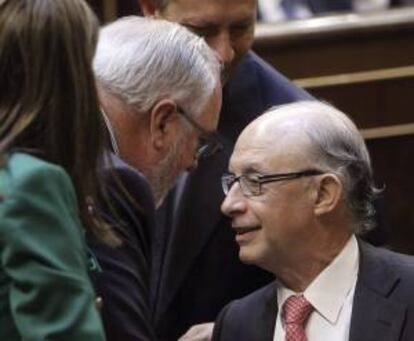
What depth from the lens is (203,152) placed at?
2322mm

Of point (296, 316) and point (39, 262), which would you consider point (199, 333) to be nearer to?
point (296, 316)

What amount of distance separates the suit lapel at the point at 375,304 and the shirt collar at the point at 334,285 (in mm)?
18

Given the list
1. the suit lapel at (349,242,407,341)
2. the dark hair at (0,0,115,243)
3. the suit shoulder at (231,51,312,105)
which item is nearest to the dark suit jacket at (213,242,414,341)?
the suit lapel at (349,242,407,341)

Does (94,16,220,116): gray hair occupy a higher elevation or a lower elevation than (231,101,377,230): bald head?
higher

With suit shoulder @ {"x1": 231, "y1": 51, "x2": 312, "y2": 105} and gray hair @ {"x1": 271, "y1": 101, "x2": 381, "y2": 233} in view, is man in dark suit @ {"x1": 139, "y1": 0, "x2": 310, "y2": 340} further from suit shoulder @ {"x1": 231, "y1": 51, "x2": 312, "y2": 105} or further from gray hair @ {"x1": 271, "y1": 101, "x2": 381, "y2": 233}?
gray hair @ {"x1": 271, "y1": 101, "x2": 381, "y2": 233}

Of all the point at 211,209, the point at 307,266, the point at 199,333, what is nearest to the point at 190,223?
the point at 211,209

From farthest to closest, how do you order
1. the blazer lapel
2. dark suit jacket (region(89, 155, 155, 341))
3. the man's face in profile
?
the man's face in profile
the blazer lapel
dark suit jacket (region(89, 155, 155, 341))

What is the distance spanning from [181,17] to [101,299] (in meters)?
1.01

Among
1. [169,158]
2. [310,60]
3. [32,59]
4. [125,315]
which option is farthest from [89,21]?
[310,60]

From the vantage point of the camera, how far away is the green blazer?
4.66 feet

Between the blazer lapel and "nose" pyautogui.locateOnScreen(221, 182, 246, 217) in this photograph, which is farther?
the blazer lapel

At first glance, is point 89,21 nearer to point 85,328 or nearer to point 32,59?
point 32,59

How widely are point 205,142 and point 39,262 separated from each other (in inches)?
35.0

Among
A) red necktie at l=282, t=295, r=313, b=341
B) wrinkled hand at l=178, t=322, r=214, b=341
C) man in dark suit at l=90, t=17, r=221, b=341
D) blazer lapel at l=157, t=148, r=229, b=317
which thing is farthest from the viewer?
blazer lapel at l=157, t=148, r=229, b=317
